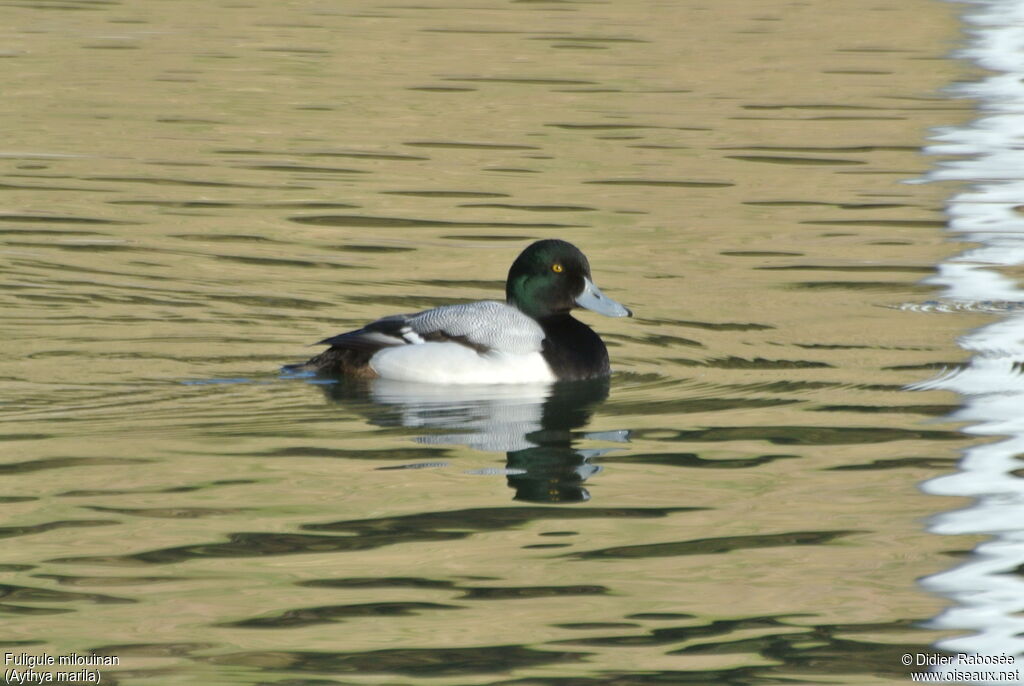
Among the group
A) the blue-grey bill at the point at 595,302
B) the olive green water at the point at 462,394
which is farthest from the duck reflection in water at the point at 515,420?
the blue-grey bill at the point at 595,302

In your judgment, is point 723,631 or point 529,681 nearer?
point 529,681

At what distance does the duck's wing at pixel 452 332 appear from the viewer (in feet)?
33.8

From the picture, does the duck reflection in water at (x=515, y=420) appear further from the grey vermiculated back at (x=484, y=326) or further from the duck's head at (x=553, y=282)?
the duck's head at (x=553, y=282)

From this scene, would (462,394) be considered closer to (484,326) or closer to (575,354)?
(484,326)

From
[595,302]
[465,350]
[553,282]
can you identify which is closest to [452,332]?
[465,350]

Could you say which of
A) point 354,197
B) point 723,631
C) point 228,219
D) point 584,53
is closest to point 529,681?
point 723,631

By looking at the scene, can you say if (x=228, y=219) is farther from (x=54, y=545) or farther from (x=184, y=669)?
(x=184, y=669)

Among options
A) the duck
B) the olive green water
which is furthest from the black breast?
the olive green water

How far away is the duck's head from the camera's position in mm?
10914

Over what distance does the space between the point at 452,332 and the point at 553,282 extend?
0.89m

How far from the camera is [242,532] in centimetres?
732

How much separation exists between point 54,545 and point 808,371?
16.1 feet

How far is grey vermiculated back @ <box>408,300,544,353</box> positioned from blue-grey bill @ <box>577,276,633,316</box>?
45cm

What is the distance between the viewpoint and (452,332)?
10.3 m
